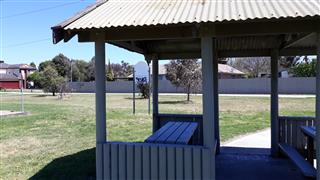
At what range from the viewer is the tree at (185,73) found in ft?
101

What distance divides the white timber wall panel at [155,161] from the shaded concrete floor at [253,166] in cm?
183

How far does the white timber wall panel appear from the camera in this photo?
5.29 m

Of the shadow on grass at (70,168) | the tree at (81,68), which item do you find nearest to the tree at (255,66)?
the tree at (81,68)

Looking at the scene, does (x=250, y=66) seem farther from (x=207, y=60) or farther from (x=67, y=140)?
(x=207, y=60)

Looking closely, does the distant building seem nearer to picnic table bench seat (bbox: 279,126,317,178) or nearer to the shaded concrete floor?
the shaded concrete floor

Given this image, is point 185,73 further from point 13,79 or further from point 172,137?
point 13,79

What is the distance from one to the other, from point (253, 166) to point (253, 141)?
3.29 metres

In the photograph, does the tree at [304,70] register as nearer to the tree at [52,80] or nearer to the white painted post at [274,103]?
the tree at [52,80]

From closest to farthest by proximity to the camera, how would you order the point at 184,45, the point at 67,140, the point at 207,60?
the point at 207,60
the point at 184,45
the point at 67,140

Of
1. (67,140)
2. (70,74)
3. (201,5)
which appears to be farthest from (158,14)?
(70,74)

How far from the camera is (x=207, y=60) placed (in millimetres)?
5215

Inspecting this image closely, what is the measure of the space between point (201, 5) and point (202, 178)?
229 centimetres

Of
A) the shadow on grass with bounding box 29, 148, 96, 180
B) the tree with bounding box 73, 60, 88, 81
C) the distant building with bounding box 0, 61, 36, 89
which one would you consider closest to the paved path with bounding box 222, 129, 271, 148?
the shadow on grass with bounding box 29, 148, 96, 180

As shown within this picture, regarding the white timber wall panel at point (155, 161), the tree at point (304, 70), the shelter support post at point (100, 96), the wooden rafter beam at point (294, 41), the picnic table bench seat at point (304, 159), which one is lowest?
the picnic table bench seat at point (304, 159)
